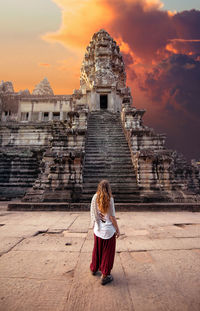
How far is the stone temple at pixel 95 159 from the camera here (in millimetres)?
7355

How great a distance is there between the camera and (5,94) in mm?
31062

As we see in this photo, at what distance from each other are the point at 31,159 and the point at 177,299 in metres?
13.3

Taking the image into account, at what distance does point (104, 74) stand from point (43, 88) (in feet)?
97.7

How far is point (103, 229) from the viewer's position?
232 centimetres

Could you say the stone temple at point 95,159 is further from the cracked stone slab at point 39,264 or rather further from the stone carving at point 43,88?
the stone carving at point 43,88

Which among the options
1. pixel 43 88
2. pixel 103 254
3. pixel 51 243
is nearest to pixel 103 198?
pixel 103 254

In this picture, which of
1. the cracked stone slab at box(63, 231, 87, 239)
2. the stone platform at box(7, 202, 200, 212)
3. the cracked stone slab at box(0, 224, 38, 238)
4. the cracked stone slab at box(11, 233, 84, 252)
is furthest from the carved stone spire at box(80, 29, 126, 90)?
the cracked stone slab at box(11, 233, 84, 252)

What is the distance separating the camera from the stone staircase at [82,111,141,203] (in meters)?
7.35

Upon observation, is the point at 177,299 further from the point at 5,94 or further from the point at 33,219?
the point at 5,94

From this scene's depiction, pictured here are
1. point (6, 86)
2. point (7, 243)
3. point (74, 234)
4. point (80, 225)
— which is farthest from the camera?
point (6, 86)

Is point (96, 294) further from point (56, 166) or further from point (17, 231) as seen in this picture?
point (56, 166)

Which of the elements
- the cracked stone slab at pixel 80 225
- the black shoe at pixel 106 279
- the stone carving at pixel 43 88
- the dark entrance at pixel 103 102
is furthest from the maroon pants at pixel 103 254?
the stone carving at pixel 43 88

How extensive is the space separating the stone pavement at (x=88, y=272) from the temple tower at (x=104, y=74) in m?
17.5

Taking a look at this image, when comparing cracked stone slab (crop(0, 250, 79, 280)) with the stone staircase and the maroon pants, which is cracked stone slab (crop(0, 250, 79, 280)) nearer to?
the maroon pants
